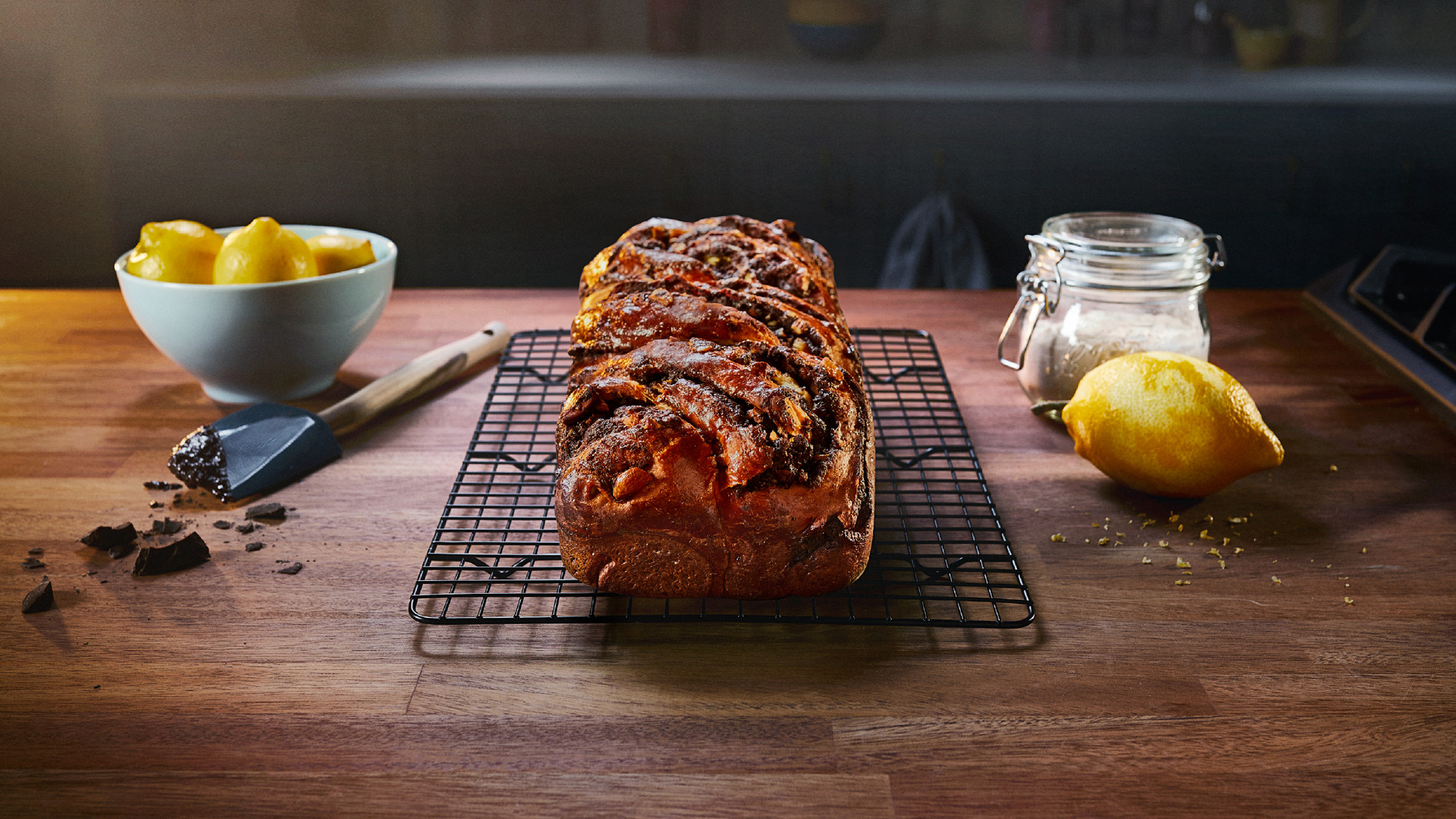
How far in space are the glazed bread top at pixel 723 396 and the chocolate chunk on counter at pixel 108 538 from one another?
18.0 inches

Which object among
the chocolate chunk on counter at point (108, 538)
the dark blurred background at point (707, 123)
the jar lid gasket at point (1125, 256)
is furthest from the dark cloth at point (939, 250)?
the chocolate chunk on counter at point (108, 538)

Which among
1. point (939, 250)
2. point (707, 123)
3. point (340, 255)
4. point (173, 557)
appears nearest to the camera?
point (173, 557)

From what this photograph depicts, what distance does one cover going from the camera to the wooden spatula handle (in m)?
1.21

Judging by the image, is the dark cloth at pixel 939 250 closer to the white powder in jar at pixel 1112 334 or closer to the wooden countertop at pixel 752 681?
the white powder in jar at pixel 1112 334

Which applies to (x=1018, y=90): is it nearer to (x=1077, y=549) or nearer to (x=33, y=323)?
(x=1077, y=549)

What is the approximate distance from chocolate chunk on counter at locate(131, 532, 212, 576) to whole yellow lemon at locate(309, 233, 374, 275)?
47 cm

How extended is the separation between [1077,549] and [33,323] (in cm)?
161

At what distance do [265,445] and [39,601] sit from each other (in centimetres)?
28

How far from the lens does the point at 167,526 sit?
99 centimetres

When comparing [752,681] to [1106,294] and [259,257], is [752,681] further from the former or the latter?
[259,257]

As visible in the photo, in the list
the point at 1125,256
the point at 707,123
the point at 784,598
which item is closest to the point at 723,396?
the point at 784,598

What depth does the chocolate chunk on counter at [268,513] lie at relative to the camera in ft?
3.34

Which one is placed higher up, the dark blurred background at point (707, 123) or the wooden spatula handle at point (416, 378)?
the dark blurred background at point (707, 123)

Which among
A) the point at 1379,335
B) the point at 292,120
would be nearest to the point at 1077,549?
the point at 1379,335
